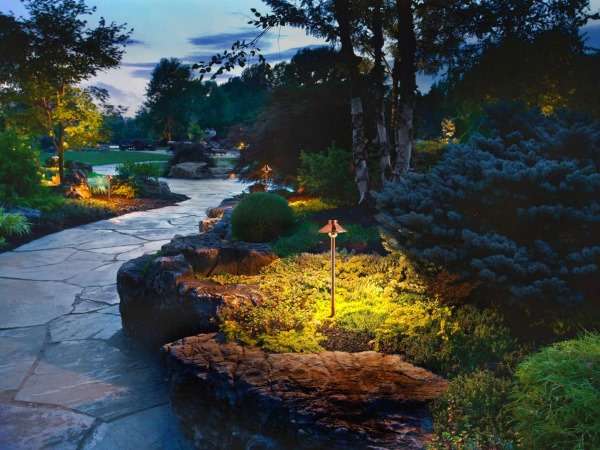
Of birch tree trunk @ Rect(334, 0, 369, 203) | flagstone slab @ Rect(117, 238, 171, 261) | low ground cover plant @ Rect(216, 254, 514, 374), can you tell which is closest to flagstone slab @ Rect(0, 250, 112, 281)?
flagstone slab @ Rect(117, 238, 171, 261)

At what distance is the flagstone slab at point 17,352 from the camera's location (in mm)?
4996

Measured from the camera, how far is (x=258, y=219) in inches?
350

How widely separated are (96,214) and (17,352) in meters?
8.54

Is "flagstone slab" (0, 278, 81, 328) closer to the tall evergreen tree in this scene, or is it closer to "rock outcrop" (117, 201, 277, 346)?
"rock outcrop" (117, 201, 277, 346)

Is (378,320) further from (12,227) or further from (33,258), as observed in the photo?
(12,227)

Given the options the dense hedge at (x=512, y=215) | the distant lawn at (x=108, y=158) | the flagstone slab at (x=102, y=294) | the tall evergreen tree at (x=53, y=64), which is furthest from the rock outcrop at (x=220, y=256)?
the distant lawn at (x=108, y=158)

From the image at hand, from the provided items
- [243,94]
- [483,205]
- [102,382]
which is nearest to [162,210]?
[102,382]

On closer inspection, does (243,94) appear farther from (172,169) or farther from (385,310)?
(385,310)

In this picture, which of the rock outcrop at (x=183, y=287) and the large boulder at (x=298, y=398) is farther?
the rock outcrop at (x=183, y=287)

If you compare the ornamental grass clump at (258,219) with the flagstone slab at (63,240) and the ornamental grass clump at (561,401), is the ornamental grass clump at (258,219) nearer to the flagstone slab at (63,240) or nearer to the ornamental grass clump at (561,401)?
the flagstone slab at (63,240)

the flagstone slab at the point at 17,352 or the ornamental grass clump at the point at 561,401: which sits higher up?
the ornamental grass clump at the point at 561,401

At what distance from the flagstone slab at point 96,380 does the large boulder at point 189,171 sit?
21626 mm

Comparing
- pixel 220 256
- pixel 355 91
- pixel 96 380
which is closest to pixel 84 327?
pixel 96 380

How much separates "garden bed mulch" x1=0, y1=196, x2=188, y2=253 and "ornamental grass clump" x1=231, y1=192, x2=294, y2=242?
15.5 feet
